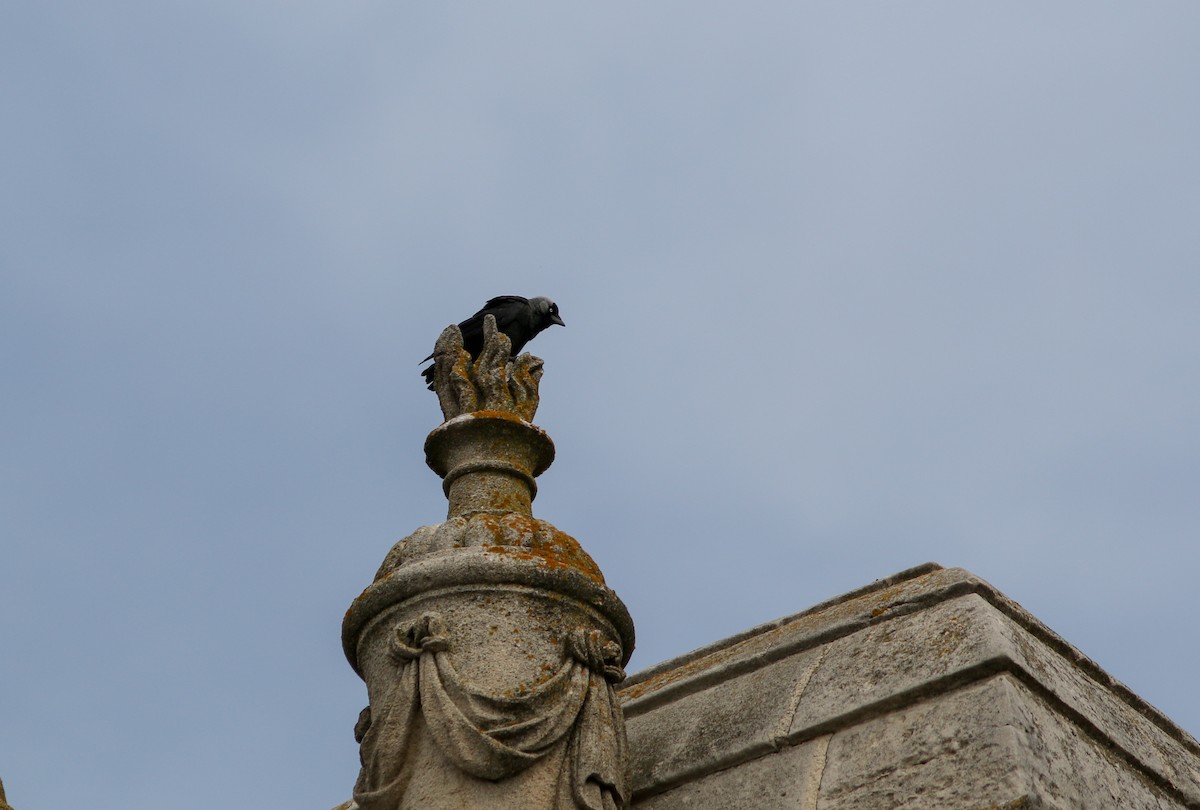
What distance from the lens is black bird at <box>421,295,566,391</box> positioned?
5.29m

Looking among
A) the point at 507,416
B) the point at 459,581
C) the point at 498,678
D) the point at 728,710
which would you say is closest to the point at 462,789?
the point at 498,678

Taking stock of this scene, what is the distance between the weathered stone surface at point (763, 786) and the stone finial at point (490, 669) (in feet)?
0.88

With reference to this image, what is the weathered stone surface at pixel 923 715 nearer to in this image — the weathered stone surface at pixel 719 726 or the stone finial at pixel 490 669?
the weathered stone surface at pixel 719 726

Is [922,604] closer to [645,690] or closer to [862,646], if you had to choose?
[862,646]

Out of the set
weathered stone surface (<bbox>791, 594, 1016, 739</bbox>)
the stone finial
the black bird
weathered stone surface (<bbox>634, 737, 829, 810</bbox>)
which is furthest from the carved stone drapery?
the black bird

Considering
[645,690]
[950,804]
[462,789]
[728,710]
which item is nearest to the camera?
[950,804]

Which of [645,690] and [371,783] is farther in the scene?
[645,690]

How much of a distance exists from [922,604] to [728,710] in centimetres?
64

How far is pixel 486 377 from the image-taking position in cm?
498

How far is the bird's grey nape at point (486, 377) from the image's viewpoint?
4.95 m

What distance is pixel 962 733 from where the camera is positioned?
3.77 metres

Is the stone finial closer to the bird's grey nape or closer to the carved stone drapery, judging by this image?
the carved stone drapery

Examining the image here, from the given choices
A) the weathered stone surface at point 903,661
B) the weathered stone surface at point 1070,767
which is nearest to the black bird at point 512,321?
the weathered stone surface at point 903,661

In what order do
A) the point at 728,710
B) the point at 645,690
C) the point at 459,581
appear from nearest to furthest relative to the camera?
the point at 459,581, the point at 728,710, the point at 645,690
